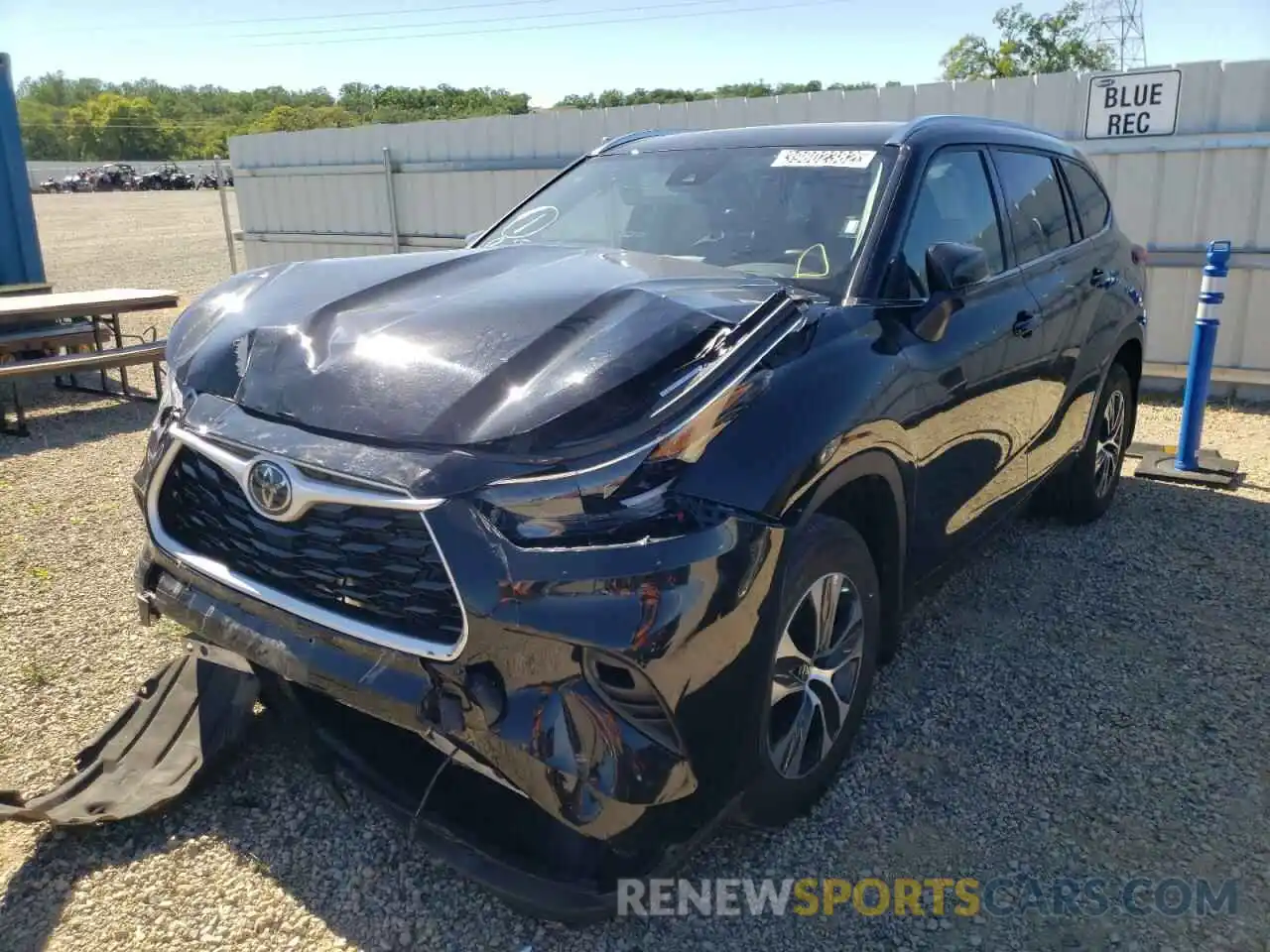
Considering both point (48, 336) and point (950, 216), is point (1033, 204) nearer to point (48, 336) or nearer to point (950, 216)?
point (950, 216)

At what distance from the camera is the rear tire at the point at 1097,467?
500cm

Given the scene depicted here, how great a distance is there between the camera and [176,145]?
332 feet

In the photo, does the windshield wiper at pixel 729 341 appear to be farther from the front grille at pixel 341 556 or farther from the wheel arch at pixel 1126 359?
the wheel arch at pixel 1126 359

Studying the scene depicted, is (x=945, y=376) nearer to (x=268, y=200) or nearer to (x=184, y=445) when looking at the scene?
(x=184, y=445)

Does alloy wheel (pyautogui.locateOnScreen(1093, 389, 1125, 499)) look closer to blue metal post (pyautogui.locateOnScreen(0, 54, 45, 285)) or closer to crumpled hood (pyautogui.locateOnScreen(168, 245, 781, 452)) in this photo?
crumpled hood (pyautogui.locateOnScreen(168, 245, 781, 452))

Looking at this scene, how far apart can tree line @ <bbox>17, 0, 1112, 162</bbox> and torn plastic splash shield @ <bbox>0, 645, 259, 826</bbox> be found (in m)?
50.0

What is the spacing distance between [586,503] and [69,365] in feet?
23.1

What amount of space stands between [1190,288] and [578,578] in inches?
290

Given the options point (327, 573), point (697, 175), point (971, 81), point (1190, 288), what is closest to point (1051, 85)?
point (971, 81)

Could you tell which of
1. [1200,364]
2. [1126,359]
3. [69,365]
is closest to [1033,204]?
[1126,359]

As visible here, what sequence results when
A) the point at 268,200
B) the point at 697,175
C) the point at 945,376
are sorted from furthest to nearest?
the point at 268,200 < the point at 697,175 < the point at 945,376

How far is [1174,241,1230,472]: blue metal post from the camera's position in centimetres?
579

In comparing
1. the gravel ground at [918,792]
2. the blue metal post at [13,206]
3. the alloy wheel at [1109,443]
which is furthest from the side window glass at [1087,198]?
the blue metal post at [13,206]

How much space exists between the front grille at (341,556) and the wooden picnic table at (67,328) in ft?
19.3
